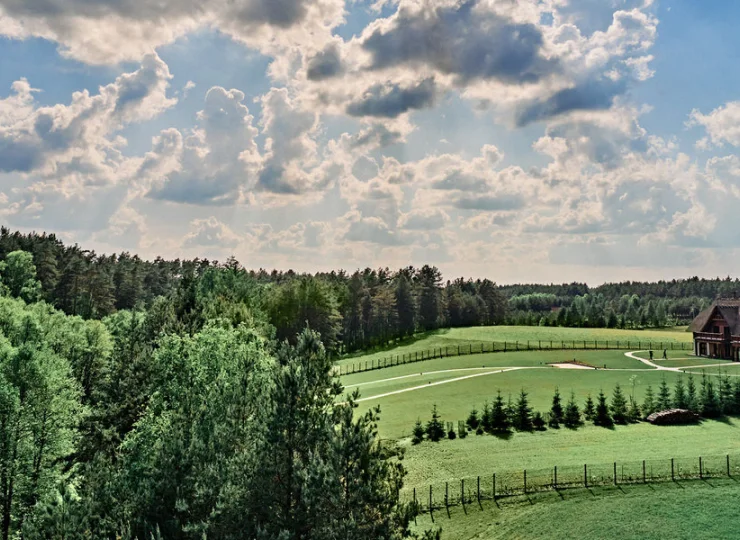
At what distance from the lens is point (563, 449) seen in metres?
36.4

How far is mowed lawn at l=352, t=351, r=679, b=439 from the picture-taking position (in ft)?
159

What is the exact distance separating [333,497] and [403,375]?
55729 millimetres

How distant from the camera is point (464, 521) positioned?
93.6 ft

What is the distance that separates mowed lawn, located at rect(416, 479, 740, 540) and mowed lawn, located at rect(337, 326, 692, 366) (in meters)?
63.1

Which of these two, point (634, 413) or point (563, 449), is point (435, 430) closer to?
point (563, 449)

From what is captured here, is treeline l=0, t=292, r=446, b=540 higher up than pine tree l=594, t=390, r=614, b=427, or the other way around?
treeline l=0, t=292, r=446, b=540

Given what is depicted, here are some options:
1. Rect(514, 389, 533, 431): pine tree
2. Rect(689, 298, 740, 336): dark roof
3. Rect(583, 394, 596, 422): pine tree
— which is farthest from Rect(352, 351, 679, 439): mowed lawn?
Rect(689, 298, 740, 336): dark roof

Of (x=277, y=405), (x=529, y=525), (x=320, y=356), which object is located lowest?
(x=529, y=525)

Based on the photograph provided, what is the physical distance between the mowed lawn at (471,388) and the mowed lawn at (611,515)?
1394 cm

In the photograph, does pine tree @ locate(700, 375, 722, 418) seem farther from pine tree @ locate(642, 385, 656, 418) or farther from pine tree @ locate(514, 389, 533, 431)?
pine tree @ locate(514, 389, 533, 431)

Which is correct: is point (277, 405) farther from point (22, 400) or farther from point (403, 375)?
point (403, 375)

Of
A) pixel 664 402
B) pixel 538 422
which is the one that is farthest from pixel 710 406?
pixel 538 422

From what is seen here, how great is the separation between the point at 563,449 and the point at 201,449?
23.2m

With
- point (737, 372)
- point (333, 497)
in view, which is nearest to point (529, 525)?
point (333, 497)
